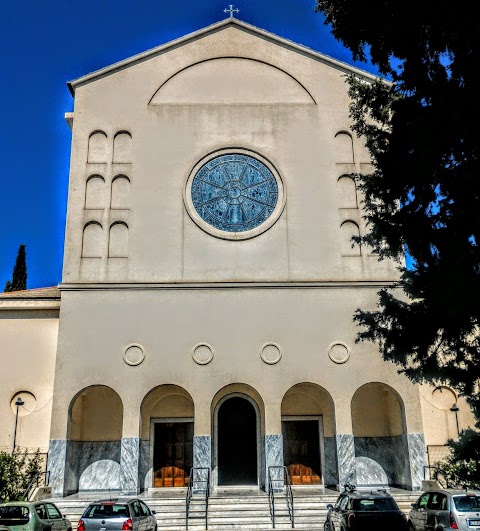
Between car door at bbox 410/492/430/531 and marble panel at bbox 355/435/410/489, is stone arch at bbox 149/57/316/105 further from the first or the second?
car door at bbox 410/492/430/531

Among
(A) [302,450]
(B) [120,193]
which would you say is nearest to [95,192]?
(B) [120,193]

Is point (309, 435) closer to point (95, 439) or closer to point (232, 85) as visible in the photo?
point (95, 439)

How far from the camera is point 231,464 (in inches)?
786

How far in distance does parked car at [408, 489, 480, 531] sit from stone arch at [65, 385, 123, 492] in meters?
10.1

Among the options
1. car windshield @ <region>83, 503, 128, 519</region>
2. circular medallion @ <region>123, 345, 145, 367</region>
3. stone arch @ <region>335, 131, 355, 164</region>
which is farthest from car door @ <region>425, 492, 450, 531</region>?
stone arch @ <region>335, 131, 355, 164</region>

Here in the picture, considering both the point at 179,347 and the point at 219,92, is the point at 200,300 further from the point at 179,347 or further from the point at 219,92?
the point at 219,92

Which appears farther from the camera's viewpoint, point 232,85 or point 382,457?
point 232,85

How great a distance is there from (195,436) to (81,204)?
8537 mm

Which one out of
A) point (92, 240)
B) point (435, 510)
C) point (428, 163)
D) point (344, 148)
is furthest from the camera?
point (344, 148)

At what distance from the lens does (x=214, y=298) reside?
20.0 meters

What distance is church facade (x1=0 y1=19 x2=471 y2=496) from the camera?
19250 mm

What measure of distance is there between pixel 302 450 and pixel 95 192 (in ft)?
36.3

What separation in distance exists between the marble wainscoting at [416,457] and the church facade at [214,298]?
0.04 meters

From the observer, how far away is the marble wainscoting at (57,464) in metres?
18.0
